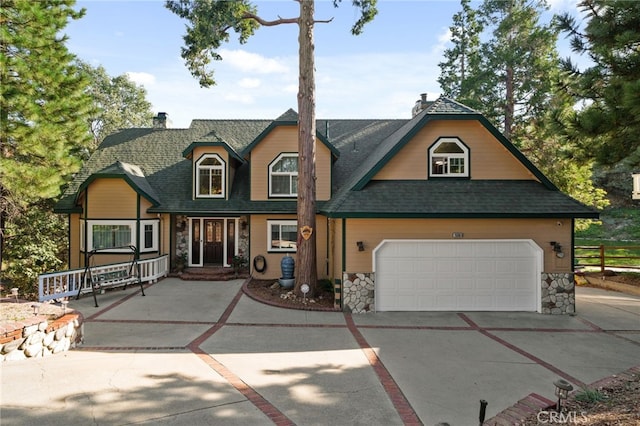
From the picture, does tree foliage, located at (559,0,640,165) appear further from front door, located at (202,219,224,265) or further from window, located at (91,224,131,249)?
window, located at (91,224,131,249)

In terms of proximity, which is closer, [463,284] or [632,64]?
[632,64]

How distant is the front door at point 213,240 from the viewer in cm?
1427

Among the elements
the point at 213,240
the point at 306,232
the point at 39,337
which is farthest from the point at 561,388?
the point at 213,240

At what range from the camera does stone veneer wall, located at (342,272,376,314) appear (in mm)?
9359

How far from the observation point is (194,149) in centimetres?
1398

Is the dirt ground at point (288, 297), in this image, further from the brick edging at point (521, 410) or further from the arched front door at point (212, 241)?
the brick edging at point (521, 410)

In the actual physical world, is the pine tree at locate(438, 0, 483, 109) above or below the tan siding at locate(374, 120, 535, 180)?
above

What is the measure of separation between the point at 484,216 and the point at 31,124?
44.3 feet

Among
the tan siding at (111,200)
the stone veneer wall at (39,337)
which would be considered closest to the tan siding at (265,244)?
the tan siding at (111,200)

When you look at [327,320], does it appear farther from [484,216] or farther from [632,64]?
[632,64]

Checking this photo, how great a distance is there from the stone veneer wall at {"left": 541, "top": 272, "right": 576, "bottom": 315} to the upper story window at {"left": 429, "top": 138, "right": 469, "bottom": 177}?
12.2ft

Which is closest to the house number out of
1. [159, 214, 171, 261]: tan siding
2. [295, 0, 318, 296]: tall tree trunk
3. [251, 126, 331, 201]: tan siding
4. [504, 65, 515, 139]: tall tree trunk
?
[295, 0, 318, 296]: tall tree trunk

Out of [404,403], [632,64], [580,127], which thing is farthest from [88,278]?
[632,64]

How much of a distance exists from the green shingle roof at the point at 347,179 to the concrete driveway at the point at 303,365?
116 inches
